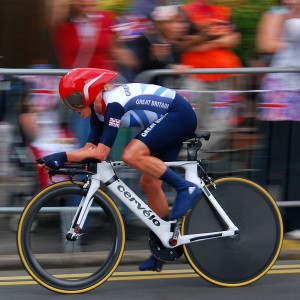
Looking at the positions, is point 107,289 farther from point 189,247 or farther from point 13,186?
point 13,186


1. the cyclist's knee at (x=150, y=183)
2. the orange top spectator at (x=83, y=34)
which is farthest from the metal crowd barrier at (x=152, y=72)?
the cyclist's knee at (x=150, y=183)

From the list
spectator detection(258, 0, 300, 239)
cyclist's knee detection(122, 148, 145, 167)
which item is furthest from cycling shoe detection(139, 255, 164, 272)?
spectator detection(258, 0, 300, 239)

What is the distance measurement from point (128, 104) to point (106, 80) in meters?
0.22

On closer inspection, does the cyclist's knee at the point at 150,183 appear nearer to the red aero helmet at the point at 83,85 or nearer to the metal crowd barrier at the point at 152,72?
the red aero helmet at the point at 83,85

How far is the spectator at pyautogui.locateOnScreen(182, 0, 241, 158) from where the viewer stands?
7.73 meters

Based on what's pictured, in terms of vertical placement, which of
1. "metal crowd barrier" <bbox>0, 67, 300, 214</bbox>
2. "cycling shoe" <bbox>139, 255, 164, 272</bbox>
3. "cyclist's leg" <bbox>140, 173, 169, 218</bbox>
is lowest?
"cycling shoe" <bbox>139, 255, 164, 272</bbox>

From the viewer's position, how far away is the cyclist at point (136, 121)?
6297mm

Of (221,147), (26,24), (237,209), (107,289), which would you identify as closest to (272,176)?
(221,147)

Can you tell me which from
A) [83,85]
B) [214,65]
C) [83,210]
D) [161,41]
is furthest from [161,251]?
[161,41]

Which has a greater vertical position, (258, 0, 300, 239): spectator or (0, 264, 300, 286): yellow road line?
(258, 0, 300, 239): spectator

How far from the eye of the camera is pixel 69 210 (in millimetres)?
6609

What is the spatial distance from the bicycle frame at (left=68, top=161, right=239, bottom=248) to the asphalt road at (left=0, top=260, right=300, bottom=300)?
0.36m

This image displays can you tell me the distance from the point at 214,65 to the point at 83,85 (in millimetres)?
2189

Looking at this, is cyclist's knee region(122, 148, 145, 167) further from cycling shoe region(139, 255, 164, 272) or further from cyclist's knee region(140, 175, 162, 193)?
cycling shoe region(139, 255, 164, 272)
